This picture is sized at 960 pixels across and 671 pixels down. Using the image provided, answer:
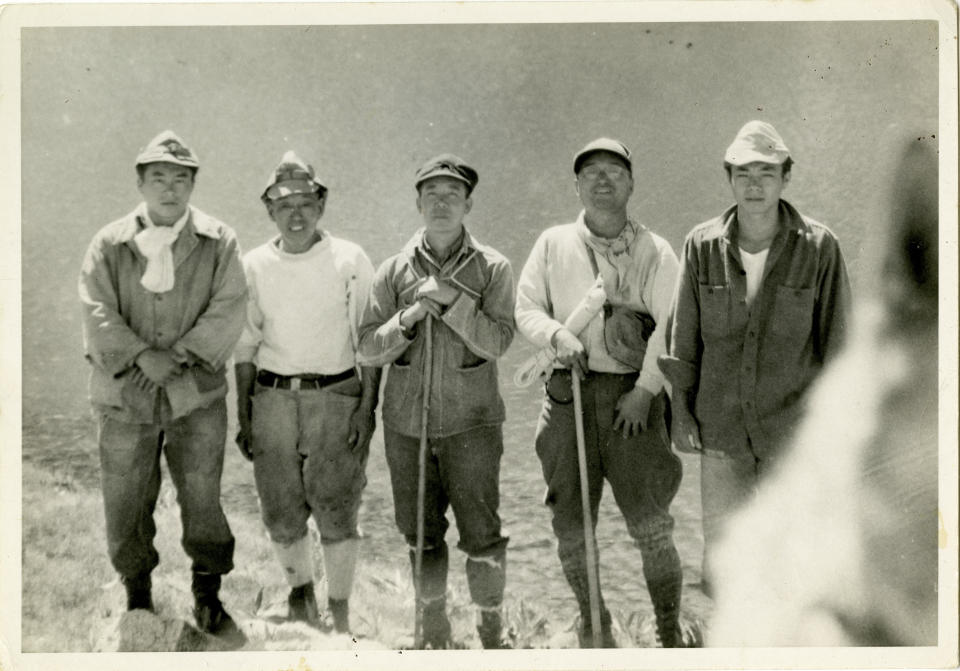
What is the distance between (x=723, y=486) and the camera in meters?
4.15

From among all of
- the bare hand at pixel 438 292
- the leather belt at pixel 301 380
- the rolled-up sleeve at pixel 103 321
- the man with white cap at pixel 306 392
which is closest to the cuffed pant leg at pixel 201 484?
the man with white cap at pixel 306 392

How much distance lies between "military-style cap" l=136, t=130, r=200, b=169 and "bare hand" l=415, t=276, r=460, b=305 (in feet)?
3.87

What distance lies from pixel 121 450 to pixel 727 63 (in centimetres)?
315

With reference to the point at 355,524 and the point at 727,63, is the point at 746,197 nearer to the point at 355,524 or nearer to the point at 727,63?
the point at 727,63

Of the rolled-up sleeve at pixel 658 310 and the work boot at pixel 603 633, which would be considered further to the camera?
the work boot at pixel 603 633

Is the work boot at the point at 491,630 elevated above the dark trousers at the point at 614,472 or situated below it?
below

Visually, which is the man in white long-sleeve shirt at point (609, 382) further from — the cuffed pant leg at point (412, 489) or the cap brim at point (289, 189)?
the cap brim at point (289, 189)

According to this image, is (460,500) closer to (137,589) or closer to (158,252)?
(137,589)

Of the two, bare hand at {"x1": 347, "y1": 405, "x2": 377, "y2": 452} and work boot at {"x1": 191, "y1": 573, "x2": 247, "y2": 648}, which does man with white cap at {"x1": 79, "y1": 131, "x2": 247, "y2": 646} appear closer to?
work boot at {"x1": 191, "y1": 573, "x2": 247, "y2": 648}

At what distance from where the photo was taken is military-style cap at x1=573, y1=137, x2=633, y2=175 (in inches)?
167

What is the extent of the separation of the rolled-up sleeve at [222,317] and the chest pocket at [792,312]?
2254mm

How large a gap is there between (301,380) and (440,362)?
62cm

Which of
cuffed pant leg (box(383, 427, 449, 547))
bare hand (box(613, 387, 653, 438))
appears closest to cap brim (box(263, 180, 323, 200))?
cuffed pant leg (box(383, 427, 449, 547))

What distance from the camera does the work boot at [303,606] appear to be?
14.3ft
